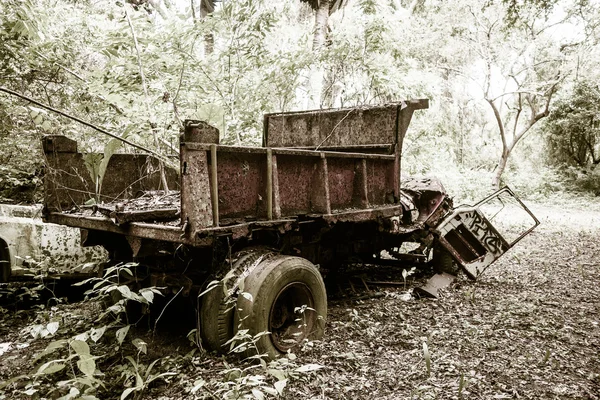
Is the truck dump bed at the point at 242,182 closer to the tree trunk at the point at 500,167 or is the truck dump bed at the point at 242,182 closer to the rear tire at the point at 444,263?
the rear tire at the point at 444,263

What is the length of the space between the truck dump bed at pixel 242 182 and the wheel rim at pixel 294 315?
613mm

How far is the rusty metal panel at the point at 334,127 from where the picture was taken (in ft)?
17.1

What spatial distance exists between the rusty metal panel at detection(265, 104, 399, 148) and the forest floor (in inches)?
77.6

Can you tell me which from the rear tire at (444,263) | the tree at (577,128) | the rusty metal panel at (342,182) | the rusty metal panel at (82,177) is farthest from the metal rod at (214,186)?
the tree at (577,128)

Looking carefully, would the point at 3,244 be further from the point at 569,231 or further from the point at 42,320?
the point at 569,231

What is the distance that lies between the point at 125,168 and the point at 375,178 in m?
2.78

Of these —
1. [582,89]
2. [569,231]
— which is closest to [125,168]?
[569,231]

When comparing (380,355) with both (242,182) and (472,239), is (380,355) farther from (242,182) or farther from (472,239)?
(472,239)

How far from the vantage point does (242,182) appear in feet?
10.8

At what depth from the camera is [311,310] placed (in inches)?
144

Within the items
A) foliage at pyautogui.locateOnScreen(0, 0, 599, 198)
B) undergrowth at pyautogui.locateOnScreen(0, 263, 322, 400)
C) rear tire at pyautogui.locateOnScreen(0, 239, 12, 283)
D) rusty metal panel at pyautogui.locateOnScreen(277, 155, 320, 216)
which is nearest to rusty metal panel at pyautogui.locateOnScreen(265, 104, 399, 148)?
foliage at pyautogui.locateOnScreen(0, 0, 599, 198)

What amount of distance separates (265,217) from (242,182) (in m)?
0.36

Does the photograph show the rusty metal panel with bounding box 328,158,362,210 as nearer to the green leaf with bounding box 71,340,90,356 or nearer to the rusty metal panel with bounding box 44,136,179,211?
the rusty metal panel with bounding box 44,136,179,211

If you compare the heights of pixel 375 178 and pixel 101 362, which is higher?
pixel 375 178
